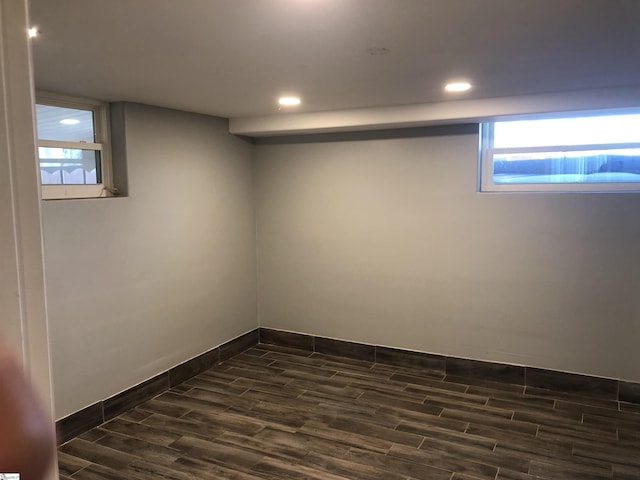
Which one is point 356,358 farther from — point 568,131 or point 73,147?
point 73,147

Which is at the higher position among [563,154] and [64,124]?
[64,124]

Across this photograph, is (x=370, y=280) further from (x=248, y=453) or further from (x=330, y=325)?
(x=248, y=453)

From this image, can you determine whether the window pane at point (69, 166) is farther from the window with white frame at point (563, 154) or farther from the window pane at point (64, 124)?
the window with white frame at point (563, 154)

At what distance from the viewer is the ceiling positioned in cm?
167

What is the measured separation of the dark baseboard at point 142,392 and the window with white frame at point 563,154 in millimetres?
2579

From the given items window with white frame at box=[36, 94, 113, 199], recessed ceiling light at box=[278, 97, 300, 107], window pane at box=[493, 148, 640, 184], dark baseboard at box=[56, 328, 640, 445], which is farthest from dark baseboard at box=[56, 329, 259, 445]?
window pane at box=[493, 148, 640, 184]

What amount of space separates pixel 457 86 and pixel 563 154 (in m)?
1.26

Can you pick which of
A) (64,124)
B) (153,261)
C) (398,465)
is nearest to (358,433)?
(398,465)

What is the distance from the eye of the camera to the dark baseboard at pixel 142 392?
3193 mm

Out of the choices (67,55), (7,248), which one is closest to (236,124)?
(67,55)

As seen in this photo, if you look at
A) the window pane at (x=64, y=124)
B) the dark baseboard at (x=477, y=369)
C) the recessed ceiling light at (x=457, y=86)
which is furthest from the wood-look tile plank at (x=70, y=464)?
the recessed ceiling light at (x=457, y=86)

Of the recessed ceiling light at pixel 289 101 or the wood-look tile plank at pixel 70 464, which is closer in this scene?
the wood-look tile plank at pixel 70 464

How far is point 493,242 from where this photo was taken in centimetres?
393

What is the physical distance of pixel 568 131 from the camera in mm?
3736
